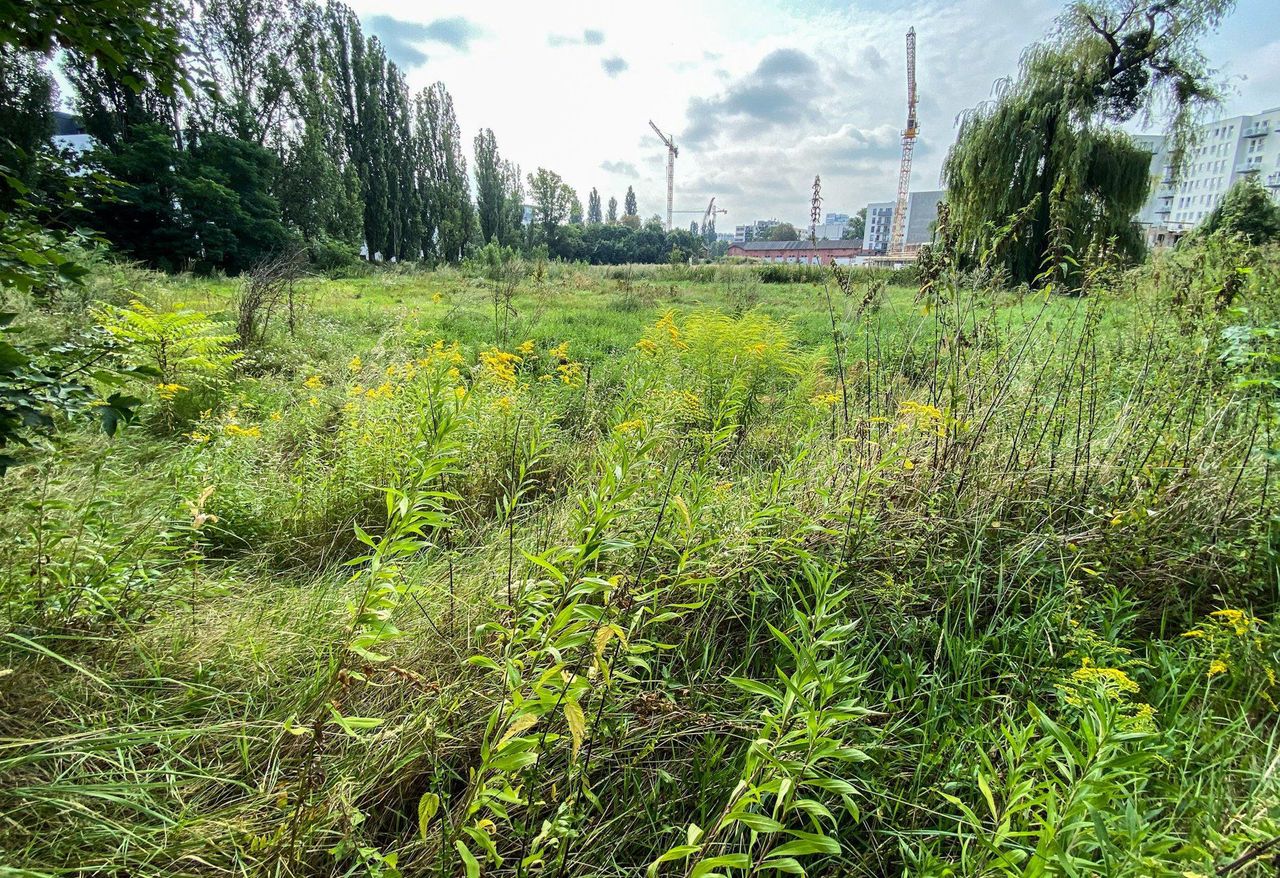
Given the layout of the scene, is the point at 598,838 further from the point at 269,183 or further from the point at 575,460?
the point at 269,183

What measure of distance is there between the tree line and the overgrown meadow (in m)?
15.1

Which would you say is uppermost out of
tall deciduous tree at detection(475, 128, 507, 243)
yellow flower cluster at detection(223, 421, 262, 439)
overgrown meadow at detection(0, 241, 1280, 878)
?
tall deciduous tree at detection(475, 128, 507, 243)

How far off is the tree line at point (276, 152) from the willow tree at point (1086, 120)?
1894 cm

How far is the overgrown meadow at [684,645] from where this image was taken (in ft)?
3.78

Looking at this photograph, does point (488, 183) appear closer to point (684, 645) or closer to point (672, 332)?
point (672, 332)

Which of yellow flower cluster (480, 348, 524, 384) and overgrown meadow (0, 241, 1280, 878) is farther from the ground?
yellow flower cluster (480, 348, 524, 384)

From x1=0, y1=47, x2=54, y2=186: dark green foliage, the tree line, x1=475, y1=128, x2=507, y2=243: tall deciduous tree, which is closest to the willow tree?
the tree line

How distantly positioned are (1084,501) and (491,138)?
154 feet

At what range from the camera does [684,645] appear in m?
1.80

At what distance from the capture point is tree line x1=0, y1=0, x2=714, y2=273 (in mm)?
20469

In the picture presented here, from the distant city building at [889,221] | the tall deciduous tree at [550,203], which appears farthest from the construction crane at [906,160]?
the tall deciduous tree at [550,203]

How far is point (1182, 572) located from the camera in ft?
7.18

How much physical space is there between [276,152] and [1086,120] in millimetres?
31975

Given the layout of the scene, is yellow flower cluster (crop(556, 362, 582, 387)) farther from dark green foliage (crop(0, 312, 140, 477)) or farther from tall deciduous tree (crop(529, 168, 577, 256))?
tall deciduous tree (crop(529, 168, 577, 256))
